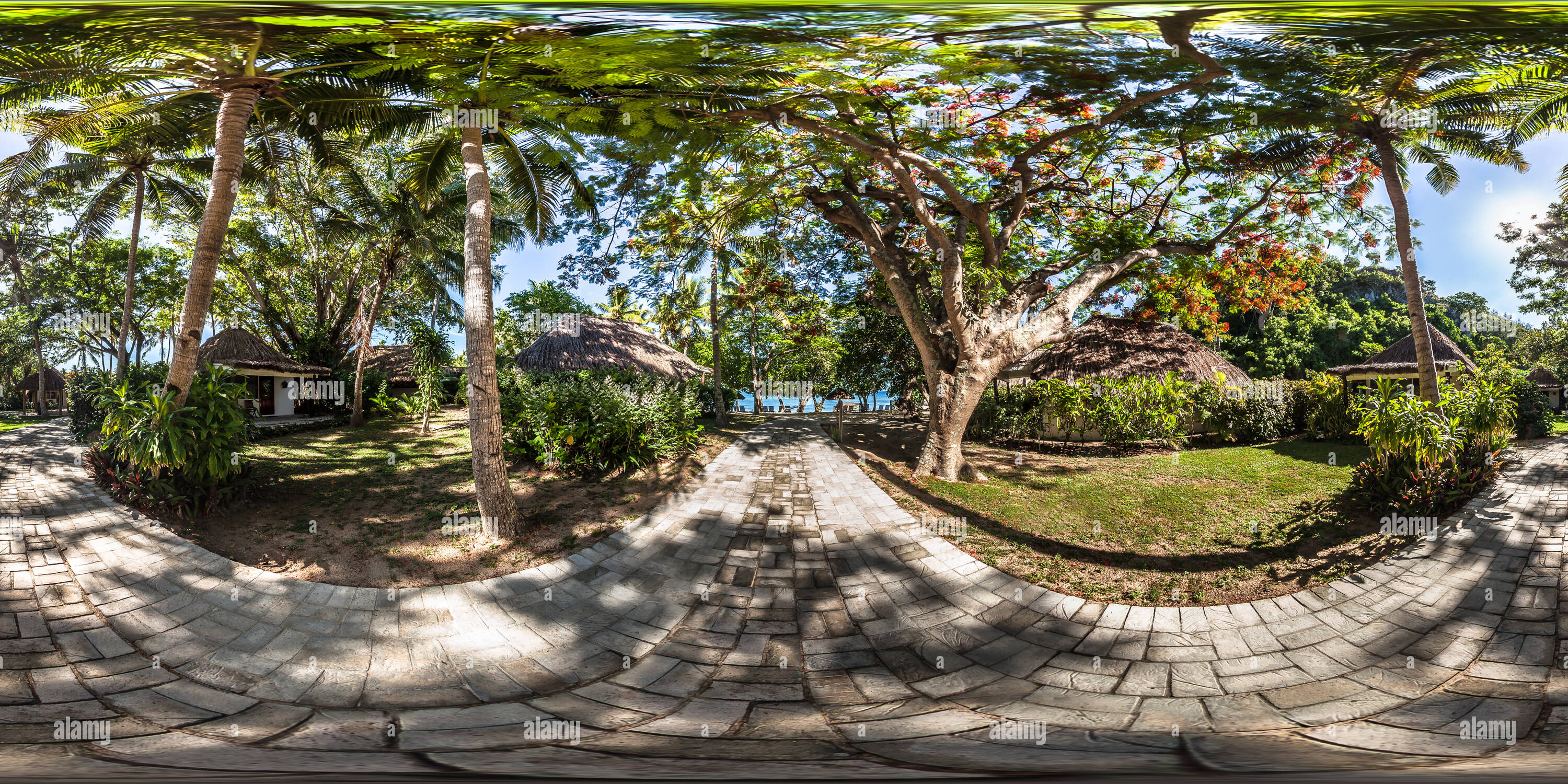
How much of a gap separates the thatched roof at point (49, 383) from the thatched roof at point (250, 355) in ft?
35.9

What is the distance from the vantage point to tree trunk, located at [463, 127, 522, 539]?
2254mm

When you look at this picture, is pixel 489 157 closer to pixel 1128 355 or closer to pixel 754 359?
pixel 754 359

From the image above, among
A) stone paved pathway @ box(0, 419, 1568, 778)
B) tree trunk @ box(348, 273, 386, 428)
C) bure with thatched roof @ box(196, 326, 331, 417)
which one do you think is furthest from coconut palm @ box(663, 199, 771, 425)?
bure with thatched roof @ box(196, 326, 331, 417)

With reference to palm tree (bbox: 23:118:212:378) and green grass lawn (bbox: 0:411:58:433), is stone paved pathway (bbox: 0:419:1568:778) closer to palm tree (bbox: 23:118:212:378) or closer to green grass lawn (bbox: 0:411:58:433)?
green grass lawn (bbox: 0:411:58:433)

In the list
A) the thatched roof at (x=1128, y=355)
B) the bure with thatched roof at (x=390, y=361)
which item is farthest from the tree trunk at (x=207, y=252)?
the bure with thatched roof at (x=390, y=361)

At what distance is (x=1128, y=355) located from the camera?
217cm

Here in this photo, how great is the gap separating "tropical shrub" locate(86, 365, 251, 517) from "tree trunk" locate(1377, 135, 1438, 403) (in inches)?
187

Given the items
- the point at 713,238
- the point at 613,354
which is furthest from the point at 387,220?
the point at 713,238

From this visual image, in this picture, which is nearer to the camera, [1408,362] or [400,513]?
[1408,362]

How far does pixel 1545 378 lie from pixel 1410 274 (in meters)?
0.81

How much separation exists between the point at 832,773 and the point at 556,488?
1.91m

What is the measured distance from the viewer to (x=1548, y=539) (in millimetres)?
1441

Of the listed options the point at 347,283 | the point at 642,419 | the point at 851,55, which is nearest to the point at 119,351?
the point at 642,419

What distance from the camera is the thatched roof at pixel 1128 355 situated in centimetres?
201
